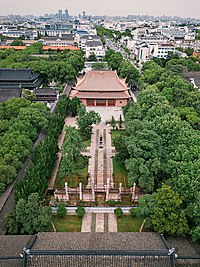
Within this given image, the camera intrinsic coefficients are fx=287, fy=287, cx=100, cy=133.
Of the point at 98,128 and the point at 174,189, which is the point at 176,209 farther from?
the point at 98,128

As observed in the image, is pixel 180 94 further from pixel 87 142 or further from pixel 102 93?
pixel 87 142

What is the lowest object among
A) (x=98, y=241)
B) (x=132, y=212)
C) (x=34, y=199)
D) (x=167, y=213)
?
(x=132, y=212)

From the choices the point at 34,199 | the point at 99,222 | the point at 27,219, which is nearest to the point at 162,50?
the point at 99,222

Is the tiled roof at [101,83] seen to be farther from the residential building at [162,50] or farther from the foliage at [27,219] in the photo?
the residential building at [162,50]

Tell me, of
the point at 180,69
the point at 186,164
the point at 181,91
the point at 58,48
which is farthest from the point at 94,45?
the point at 186,164

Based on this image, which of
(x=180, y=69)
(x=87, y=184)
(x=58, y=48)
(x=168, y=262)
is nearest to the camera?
(x=168, y=262)

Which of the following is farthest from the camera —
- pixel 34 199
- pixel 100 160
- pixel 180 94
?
pixel 180 94

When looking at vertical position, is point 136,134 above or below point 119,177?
above
